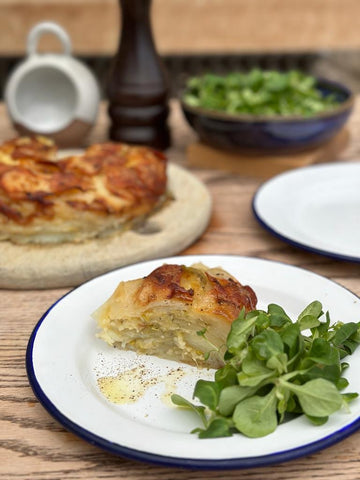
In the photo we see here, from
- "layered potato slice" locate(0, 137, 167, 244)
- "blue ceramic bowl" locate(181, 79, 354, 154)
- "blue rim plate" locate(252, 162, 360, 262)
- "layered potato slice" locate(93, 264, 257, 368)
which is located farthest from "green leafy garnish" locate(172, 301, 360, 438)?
"blue ceramic bowl" locate(181, 79, 354, 154)

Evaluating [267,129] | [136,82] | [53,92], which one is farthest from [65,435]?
[53,92]

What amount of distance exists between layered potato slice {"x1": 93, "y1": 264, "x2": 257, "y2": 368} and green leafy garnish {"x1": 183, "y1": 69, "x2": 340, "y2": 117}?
1148 mm

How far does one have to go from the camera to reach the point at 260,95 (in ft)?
8.01

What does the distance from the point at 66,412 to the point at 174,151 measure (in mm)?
1673

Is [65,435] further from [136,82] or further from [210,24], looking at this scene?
[210,24]

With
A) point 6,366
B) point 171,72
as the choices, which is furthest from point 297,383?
point 171,72

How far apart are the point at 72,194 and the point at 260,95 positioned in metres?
0.98

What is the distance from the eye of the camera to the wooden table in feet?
3.36

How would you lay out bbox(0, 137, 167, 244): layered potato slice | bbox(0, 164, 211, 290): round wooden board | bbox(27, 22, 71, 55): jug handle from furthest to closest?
bbox(27, 22, 71, 55): jug handle < bbox(0, 137, 167, 244): layered potato slice < bbox(0, 164, 211, 290): round wooden board

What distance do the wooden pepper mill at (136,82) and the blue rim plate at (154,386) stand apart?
0.98m

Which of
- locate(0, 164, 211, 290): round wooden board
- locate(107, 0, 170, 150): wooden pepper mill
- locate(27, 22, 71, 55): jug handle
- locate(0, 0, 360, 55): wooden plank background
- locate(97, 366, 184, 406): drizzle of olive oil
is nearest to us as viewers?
locate(97, 366, 184, 406): drizzle of olive oil

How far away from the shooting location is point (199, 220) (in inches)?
73.3

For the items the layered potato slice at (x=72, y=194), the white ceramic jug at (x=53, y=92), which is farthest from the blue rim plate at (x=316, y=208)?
the white ceramic jug at (x=53, y=92)

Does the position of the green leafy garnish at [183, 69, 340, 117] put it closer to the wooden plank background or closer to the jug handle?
the jug handle
